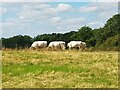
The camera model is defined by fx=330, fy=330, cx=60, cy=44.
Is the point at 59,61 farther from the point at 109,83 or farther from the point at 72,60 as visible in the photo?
the point at 109,83

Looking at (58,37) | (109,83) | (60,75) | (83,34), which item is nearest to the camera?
(109,83)

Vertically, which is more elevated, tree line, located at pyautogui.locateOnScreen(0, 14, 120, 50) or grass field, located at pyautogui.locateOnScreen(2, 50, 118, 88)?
tree line, located at pyautogui.locateOnScreen(0, 14, 120, 50)

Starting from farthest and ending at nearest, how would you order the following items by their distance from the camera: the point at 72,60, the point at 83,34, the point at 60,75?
the point at 83,34, the point at 72,60, the point at 60,75

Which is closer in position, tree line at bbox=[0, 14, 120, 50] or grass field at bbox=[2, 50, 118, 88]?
grass field at bbox=[2, 50, 118, 88]

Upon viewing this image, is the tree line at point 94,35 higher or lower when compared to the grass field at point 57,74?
higher

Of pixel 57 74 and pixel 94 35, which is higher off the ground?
pixel 94 35

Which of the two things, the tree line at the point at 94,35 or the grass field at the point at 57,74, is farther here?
the tree line at the point at 94,35

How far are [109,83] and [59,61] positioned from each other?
15.1 ft

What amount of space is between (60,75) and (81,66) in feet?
6.20

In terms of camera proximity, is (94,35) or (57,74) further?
(94,35)

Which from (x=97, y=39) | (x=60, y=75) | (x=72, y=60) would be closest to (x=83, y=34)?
(x=97, y=39)

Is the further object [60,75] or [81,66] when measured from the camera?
[81,66]

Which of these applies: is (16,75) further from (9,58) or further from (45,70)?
(9,58)

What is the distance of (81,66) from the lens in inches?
442
